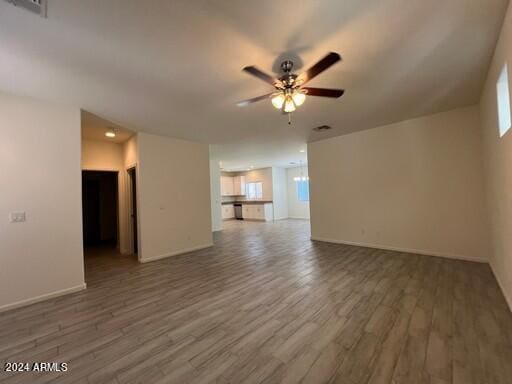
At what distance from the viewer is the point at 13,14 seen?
1610 mm

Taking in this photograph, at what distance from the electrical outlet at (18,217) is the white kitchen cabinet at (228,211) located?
924cm

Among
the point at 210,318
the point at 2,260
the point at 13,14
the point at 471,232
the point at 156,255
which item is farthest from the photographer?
the point at 156,255

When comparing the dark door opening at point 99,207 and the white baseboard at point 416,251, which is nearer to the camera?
the white baseboard at point 416,251

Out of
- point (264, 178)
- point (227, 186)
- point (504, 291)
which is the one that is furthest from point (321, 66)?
point (227, 186)

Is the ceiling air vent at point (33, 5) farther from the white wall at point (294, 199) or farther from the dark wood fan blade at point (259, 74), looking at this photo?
the white wall at point (294, 199)

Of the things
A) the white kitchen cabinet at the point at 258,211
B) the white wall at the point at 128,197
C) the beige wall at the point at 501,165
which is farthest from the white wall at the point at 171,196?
the beige wall at the point at 501,165

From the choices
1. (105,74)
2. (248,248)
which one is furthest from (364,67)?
(248,248)

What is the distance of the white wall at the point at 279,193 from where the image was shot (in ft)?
36.4

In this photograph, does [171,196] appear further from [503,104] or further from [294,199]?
[294,199]

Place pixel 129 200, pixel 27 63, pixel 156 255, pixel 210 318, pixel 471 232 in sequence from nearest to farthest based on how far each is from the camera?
pixel 27 63
pixel 210 318
pixel 471 232
pixel 156 255
pixel 129 200

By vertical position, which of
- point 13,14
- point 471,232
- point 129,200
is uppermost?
point 13,14

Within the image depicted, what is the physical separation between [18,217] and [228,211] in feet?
31.5

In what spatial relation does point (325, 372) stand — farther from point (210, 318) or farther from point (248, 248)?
point (248, 248)

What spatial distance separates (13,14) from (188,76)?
4.45 feet
